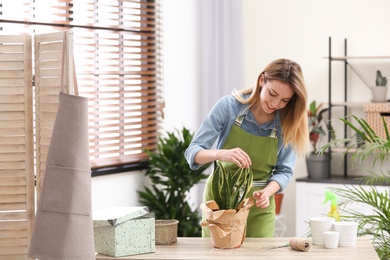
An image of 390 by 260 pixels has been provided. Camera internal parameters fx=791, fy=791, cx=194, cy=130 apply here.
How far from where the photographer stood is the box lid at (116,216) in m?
3.13

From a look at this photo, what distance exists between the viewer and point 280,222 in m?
6.53

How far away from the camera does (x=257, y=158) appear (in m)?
3.79

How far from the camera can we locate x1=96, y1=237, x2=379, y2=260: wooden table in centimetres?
315

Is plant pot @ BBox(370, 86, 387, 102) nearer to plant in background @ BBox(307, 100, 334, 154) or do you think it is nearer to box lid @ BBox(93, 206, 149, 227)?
plant in background @ BBox(307, 100, 334, 154)

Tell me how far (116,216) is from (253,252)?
58 centimetres

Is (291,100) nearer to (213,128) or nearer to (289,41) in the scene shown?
(213,128)

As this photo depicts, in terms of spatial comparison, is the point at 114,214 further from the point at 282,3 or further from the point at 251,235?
the point at 282,3

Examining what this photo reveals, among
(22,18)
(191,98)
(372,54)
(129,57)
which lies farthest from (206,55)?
(22,18)

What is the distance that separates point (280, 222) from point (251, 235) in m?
2.75

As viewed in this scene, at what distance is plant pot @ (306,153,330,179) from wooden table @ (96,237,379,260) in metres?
2.85

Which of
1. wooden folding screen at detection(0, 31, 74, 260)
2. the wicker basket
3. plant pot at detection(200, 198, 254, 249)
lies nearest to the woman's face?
plant pot at detection(200, 198, 254, 249)

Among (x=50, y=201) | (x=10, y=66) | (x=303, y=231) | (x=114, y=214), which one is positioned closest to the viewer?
(x=50, y=201)

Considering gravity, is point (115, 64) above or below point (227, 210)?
above

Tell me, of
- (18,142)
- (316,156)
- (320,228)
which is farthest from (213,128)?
(316,156)
